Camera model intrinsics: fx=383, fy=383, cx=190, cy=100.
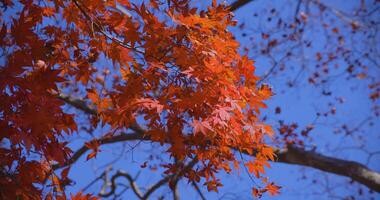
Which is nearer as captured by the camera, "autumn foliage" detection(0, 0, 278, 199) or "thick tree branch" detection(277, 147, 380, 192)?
"autumn foliage" detection(0, 0, 278, 199)

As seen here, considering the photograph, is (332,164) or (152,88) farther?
(332,164)

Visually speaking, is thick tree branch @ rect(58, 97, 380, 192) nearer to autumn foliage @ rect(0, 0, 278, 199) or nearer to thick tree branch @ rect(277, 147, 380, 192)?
thick tree branch @ rect(277, 147, 380, 192)

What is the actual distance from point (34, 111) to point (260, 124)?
1.62 m

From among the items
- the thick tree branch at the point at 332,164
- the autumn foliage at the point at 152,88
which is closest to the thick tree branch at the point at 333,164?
the thick tree branch at the point at 332,164

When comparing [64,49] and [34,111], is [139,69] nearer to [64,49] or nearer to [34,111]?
[34,111]

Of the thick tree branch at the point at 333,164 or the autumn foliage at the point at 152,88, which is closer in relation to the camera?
the autumn foliage at the point at 152,88

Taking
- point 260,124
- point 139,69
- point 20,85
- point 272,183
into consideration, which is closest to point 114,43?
point 139,69

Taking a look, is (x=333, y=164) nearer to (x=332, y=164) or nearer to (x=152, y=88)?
(x=332, y=164)

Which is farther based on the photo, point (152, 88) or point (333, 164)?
point (333, 164)

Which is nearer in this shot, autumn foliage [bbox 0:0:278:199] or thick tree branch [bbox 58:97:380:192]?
autumn foliage [bbox 0:0:278:199]

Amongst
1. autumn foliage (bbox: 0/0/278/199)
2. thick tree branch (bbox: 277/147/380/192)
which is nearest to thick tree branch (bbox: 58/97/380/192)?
thick tree branch (bbox: 277/147/380/192)

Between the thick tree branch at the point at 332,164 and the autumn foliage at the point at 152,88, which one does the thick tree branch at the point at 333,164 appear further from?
the autumn foliage at the point at 152,88

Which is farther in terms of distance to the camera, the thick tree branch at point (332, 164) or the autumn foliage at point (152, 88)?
the thick tree branch at point (332, 164)

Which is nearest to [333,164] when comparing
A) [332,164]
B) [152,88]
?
[332,164]
